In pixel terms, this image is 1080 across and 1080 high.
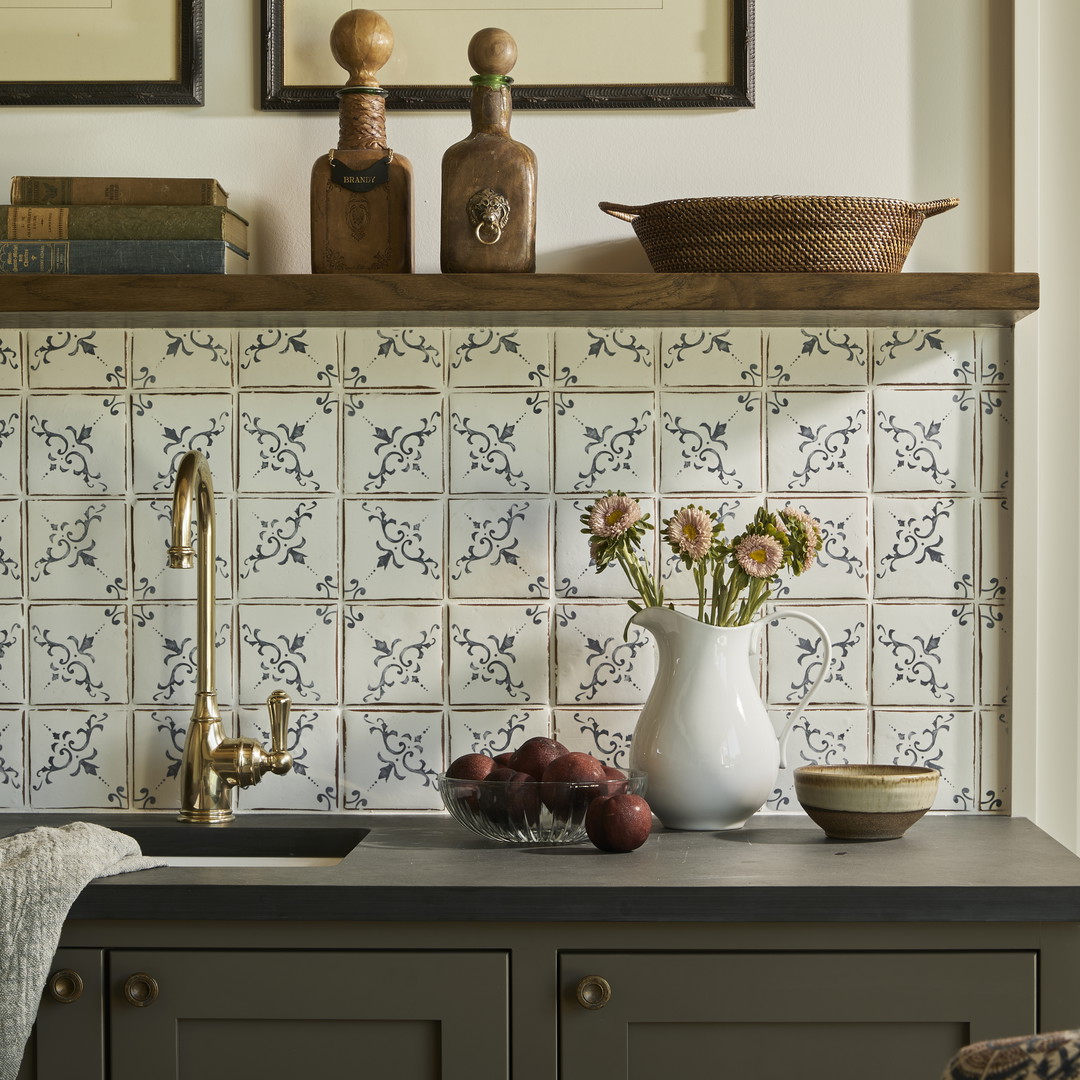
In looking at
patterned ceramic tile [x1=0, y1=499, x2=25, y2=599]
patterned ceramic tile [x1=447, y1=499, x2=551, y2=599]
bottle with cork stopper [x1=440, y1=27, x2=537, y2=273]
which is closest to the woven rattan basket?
bottle with cork stopper [x1=440, y1=27, x2=537, y2=273]

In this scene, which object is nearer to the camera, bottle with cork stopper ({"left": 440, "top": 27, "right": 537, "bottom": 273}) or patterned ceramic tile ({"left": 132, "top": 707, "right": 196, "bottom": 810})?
bottle with cork stopper ({"left": 440, "top": 27, "right": 537, "bottom": 273})

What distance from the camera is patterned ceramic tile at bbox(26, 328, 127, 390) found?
1.74 m

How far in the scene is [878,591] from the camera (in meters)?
1.73

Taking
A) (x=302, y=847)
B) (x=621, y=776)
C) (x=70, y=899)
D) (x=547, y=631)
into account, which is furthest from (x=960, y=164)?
(x=70, y=899)

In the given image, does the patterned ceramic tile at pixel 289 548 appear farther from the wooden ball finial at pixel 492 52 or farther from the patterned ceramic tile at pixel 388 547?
the wooden ball finial at pixel 492 52

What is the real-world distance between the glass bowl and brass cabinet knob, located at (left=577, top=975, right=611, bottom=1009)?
9.1 inches

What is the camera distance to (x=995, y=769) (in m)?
1.72

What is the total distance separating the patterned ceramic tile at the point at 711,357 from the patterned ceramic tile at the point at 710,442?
0.06ft

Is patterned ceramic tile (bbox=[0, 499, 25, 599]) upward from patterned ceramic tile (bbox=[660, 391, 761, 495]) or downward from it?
downward

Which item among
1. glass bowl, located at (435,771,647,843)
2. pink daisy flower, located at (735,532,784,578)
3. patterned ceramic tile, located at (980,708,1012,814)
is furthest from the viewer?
patterned ceramic tile, located at (980,708,1012,814)

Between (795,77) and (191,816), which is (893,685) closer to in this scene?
(795,77)

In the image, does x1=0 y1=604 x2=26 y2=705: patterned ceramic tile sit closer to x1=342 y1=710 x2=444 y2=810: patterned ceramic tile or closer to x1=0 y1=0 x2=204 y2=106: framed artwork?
x1=342 y1=710 x2=444 y2=810: patterned ceramic tile

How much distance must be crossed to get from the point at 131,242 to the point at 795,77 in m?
0.93

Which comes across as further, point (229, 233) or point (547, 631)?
point (547, 631)
